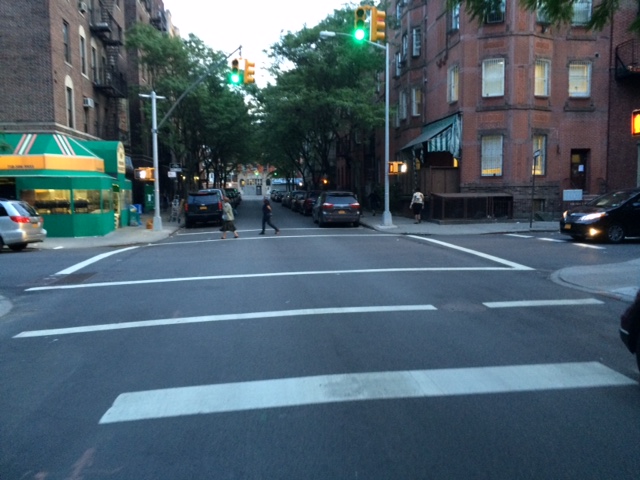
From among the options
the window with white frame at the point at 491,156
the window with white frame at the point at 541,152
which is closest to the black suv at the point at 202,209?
the window with white frame at the point at 491,156

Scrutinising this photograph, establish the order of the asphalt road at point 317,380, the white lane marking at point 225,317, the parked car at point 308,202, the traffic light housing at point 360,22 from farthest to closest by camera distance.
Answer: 1. the parked car at point 308,202
2. the traffic light housing at point 360,22
3. the white lane marking at point 225,317
4. the asphalt road at point 317,380

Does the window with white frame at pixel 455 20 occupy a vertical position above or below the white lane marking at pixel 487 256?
above

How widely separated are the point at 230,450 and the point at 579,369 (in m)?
3.76

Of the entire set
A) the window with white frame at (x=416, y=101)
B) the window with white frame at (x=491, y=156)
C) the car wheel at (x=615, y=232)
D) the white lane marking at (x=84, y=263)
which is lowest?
the white lane marking at (x=84, y=263)

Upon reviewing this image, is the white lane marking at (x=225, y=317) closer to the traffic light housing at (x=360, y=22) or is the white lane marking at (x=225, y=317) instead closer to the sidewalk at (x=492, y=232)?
the sidewalk at (x=492, y=232)

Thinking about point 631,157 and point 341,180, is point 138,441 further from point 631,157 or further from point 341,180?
point 341,180

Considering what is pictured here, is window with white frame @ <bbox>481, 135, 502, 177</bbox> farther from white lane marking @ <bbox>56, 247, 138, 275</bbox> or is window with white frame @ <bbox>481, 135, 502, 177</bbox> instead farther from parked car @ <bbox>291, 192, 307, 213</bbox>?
white lane marking @ <bbox>56, 247, 138, 275</bbox>

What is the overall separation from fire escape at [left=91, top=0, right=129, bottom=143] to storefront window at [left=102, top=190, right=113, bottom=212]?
8.37 meters

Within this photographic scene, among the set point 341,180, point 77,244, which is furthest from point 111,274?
point 341,180

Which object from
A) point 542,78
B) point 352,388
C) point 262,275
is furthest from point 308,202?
point 352,388

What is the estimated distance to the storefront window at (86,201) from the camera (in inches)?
979

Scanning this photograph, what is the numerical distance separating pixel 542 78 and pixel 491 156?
4.30m

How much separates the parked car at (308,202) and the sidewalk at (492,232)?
20.8ft

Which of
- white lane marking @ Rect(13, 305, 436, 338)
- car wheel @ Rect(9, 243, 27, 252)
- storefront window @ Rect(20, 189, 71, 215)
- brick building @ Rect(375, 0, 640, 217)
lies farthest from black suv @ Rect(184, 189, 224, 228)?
white lane marking @ Rect(13, 305, 436, 338)
